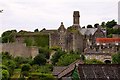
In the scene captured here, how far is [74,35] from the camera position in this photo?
5019 centimetres

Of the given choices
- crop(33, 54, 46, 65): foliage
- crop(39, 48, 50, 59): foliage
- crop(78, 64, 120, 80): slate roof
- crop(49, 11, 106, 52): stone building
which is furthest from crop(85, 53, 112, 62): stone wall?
crop(78, 64, 120, 80): slate roof

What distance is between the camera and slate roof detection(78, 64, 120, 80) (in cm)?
1158

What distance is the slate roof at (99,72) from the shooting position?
1158cm

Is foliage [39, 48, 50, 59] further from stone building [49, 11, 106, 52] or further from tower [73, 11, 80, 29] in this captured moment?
tower [73, 11, 80, 29]

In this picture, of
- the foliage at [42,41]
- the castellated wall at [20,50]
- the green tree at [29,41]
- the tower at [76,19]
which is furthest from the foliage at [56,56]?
the tower at [76,19]

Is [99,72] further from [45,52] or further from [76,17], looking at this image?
[76,17]

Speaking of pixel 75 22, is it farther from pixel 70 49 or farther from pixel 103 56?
pixel 103 56

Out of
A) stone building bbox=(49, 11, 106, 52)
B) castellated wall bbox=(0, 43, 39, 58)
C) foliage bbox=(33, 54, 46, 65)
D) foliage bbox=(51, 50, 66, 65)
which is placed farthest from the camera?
stone building bbox=(49, 11, 106, 52)

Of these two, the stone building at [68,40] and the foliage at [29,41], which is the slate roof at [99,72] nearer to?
the stone building at [68,40]

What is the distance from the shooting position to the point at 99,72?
11828 mm

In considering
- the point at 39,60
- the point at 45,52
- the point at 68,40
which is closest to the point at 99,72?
the point at 39,60

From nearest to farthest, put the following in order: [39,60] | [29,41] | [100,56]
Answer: [39,60] < [100,56] < [29,41]

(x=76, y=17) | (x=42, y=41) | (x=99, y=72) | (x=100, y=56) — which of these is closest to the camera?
(x=99, y=72)

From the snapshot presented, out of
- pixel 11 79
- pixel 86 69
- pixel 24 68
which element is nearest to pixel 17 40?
pixel 24 68
